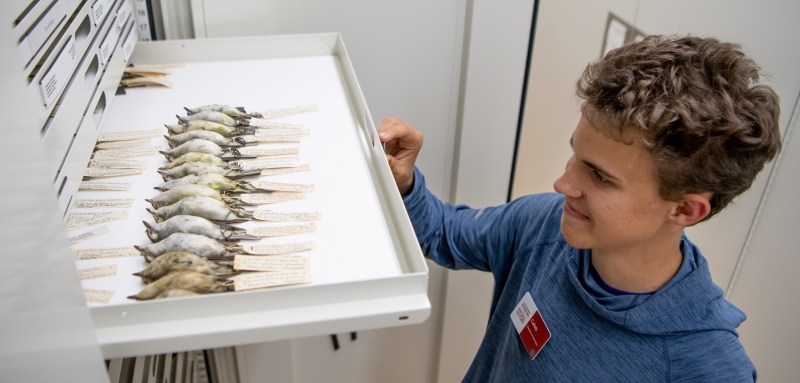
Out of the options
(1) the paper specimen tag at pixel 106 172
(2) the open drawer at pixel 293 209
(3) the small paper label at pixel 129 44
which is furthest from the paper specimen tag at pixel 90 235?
(3) the small paper label at pixel 129 44

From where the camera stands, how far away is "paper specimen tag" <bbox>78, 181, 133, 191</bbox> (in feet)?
2.40

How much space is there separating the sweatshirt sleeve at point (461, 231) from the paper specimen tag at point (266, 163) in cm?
44

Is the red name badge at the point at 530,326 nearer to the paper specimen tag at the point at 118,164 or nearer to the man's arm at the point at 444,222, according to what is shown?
the man's arm at the point at 444,222

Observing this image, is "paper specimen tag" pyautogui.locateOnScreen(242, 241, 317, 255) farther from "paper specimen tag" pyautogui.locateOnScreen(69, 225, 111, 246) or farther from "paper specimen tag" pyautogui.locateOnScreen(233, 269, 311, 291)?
"paper specimen tag" pyautogui.locateOnScreen(69, 225, 111, 246)

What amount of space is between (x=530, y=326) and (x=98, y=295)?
766 millimetres

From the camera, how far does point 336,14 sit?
1281 millimetres

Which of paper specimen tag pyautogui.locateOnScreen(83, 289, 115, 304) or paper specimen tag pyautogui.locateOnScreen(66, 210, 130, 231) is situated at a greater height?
paper specimen tag pyautogui.locateOnScreen(66, 210, 130, 231)

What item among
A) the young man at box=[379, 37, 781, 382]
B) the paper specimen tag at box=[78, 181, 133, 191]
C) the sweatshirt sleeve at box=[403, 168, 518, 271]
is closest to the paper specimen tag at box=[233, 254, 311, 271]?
the paper specimen tag at box=[78, 181, 133, 191]

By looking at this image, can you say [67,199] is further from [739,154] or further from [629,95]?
[739,154]

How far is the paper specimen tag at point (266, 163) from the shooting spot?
794 millimetres

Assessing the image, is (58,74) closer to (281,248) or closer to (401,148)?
(281,248)

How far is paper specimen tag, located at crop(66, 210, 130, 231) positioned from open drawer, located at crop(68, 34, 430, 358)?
0.01 metres

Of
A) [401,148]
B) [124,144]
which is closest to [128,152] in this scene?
[124,144]

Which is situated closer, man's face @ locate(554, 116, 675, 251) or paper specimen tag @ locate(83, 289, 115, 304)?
paper specimen tag @ locate(83, 289, 115, 304)
